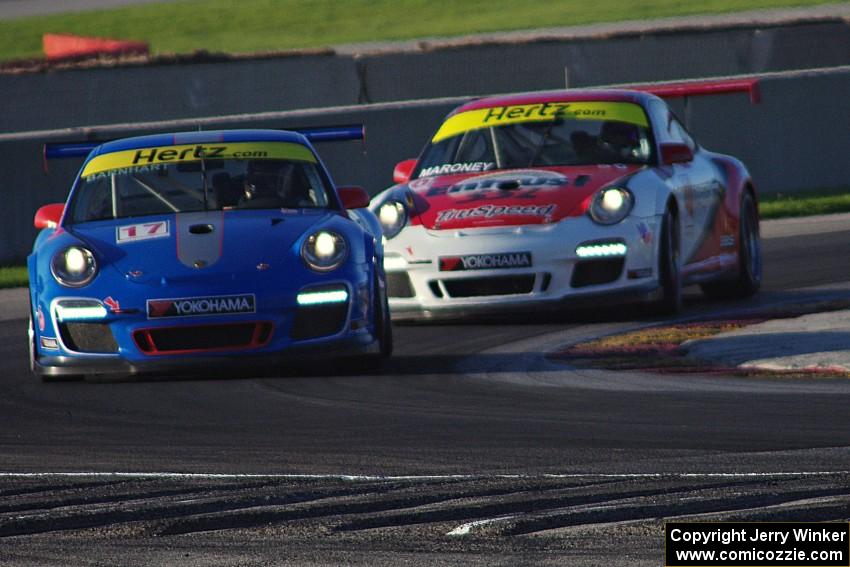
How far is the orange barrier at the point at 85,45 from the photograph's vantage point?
3619 cm

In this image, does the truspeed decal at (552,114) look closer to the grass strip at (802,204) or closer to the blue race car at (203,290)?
the blue race car at (203,290)

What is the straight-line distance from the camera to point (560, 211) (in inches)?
435

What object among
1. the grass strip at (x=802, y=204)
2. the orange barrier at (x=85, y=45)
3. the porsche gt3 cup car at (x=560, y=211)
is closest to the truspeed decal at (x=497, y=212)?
the porsche gt3 cup car at (x=560, y=211)

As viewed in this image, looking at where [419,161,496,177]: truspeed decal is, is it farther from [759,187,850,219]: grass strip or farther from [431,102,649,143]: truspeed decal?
[759,187,850,219]: grass strip

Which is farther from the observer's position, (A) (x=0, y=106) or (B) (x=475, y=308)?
A: (A) (x=0, y=106)

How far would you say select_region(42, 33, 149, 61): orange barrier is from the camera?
36.2 metres

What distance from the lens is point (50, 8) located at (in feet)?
151

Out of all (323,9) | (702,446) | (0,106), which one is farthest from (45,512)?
(323,9)

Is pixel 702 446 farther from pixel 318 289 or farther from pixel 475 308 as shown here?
pixel 475 308

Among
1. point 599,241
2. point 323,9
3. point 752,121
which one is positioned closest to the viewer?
point 599,241

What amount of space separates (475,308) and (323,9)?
1393 inches

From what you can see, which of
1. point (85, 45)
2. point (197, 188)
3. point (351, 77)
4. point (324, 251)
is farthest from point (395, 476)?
point (85, 45)

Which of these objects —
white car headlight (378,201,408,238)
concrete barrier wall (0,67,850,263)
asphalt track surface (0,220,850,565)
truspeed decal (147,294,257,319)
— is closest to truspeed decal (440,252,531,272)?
white car headlight (378,201,408,238)

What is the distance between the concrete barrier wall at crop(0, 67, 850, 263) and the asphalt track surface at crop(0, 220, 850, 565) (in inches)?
255
